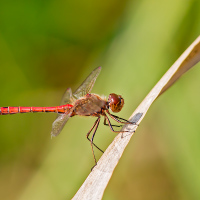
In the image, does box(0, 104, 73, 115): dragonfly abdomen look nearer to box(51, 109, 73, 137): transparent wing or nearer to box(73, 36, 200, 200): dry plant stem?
box(51, 109, 73, 137): transparent wing

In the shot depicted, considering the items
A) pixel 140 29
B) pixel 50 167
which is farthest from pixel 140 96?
pixel 50 167

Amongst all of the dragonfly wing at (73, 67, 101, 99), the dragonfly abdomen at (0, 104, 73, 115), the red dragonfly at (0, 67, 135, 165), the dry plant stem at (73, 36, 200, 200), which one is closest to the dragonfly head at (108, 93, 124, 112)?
the red dragonfly at (0, 67, 135, 165)

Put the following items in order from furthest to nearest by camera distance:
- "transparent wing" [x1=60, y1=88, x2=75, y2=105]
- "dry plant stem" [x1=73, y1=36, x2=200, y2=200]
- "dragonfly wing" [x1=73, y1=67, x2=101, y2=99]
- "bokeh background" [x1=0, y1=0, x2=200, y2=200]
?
"transparent wing" [x1=60, y1=88, x2=75, y2=105] → "dragonfly wing" [x1=73, y1=67, x2=101, y2=99] → "bokeh background" [x1=0, y1=0, x2=200, y2=200] → "dry plant stem" [x1=73, y1=36, x2=200, y2=200]

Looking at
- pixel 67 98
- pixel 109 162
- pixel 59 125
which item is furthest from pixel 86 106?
pixel 109 162

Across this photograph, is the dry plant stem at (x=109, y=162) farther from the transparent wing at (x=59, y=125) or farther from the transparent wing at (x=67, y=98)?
the transparent wing at (x=67, y=98)

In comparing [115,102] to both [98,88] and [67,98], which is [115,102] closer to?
[98,88]

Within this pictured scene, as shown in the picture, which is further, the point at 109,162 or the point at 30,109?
the point at 30,109
